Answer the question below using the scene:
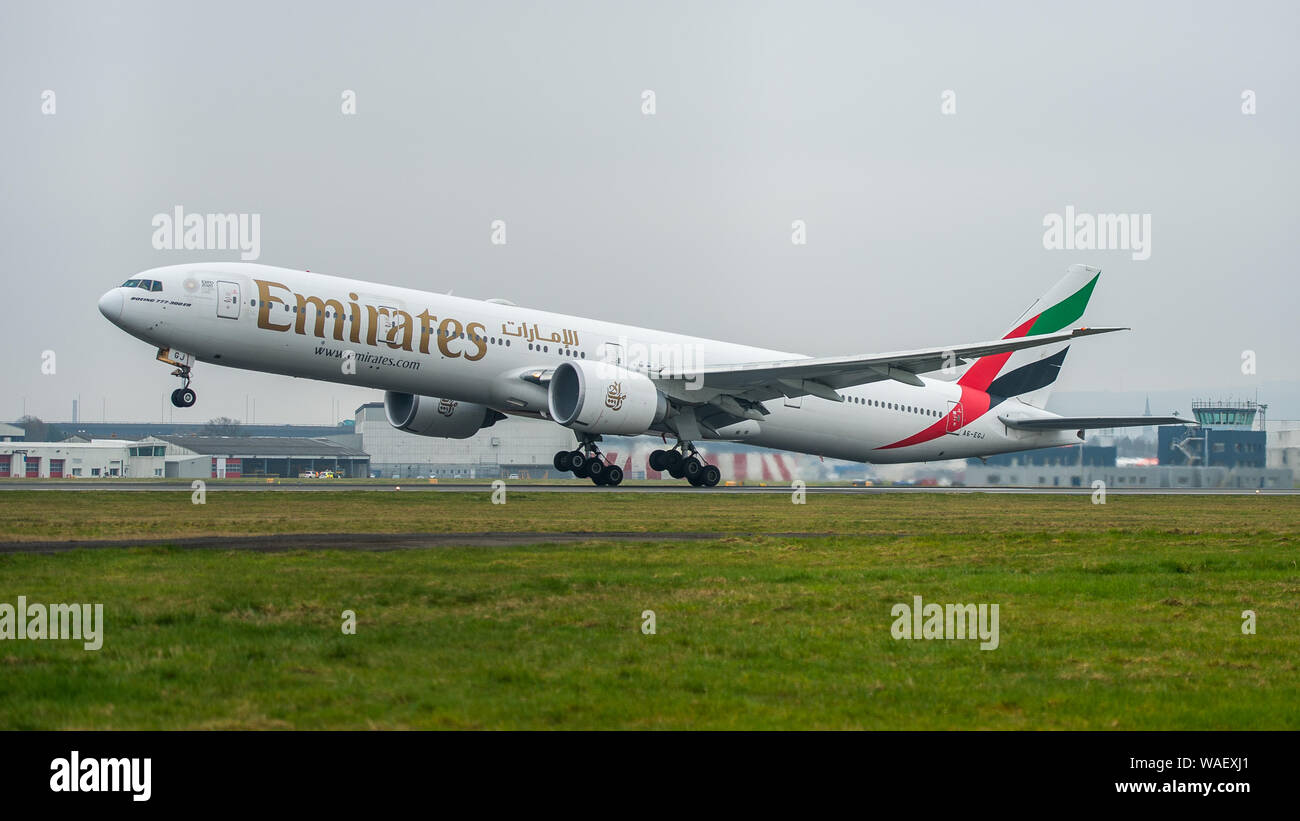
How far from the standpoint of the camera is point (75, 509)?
83.0 feet

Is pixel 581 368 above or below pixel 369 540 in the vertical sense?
above

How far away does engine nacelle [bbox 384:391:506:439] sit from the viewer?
40.8 metres

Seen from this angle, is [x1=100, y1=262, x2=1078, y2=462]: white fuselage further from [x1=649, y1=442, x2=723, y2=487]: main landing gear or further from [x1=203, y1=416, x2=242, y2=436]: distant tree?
[x1=203, y1=416, x2=242, y2=436]: distant tree

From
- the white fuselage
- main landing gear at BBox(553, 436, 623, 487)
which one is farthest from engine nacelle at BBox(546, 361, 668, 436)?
main landing gear at BBox(553, 436, 623, 487)

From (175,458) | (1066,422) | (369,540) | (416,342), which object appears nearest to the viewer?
(369,540)

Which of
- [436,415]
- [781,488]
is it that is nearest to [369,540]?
[436,415]

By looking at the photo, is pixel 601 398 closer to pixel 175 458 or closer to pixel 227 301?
pixel 227 301

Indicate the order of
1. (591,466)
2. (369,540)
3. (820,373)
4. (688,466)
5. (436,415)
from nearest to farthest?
1. (369,540)
2. (820,373)
3. (591,466)
4. (688,466)
5. (436,415)

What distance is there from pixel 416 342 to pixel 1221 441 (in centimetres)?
4239

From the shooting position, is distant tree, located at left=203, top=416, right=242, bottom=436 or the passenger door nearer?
the passenger door

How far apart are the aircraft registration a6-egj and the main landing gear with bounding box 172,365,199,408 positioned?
42 millimetres

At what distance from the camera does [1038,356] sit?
155 feet

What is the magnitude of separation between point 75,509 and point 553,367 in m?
15.0
